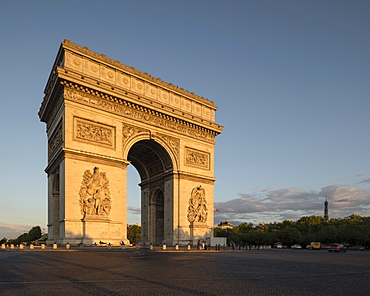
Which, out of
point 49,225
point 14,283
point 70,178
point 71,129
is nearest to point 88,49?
point 71,129

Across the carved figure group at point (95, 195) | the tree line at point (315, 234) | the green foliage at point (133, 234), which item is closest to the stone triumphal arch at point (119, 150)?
the carved figure group at point (95, 195)

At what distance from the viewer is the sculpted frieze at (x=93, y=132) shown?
27469 mm

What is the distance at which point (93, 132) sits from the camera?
28438mm

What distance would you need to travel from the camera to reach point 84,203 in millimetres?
26625

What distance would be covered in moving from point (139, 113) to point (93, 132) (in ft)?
17.7

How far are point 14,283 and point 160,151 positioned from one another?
1048 inches

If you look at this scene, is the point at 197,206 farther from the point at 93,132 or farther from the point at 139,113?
the point at 93,132

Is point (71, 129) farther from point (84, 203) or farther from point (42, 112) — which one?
point (42, 112)

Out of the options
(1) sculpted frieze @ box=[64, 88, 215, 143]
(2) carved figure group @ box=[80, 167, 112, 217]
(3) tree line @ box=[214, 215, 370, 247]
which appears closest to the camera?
(2) carved figure group @ box=[80, 167, 112, 217]

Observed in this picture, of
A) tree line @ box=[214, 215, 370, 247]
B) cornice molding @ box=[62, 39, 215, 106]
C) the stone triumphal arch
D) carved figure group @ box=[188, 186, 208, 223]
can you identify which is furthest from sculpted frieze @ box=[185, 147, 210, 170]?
tree line @ box=[214, 215, 370, 247]

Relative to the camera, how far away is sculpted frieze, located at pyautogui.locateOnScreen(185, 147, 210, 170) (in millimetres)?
36219

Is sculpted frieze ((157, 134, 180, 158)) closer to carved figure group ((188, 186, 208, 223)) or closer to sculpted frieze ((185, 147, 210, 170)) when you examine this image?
sculpted frieze ((185, 147, 210, 170))

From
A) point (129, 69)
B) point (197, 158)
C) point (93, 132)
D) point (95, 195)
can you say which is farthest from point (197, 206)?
point (129, 69)

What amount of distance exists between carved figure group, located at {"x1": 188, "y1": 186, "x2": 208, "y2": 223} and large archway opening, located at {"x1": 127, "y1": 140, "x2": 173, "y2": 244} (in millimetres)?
2149
